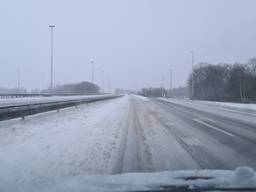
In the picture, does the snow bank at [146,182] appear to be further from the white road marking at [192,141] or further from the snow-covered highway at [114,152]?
the white road marking at [192,141]

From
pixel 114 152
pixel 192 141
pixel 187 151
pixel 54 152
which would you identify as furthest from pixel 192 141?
pixel 54 152

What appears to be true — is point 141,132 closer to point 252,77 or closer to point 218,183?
point 218,183

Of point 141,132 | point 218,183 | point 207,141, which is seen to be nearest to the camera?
point 218,183

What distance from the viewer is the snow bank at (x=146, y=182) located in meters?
5.71

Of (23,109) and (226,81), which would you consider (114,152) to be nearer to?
(23,109)

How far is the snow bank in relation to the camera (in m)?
5.71

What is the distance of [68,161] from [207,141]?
5.53 metres

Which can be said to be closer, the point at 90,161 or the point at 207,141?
the point at 90,161

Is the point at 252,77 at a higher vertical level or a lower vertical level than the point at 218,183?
higher

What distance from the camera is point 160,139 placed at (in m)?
12.7

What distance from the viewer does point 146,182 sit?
6.00 metres

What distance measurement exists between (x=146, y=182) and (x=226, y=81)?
97.4m

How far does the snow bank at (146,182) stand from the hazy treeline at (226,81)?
73.8 m

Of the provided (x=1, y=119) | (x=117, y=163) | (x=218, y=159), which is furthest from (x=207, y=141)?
(x=1, y=119)
